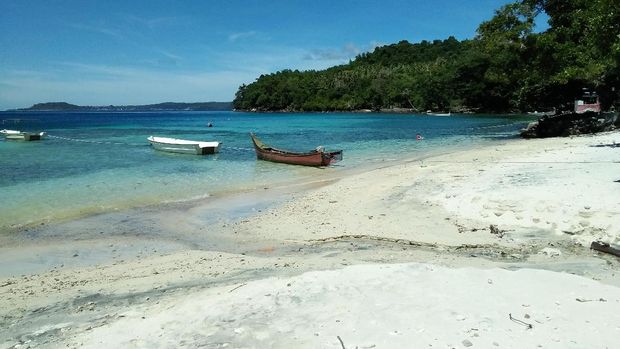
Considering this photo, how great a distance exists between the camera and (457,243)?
8281 millimetres

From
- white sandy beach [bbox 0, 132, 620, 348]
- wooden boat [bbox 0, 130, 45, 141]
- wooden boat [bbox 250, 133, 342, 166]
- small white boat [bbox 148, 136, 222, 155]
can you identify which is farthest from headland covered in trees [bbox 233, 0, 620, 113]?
wooden boat [bbox 0, 130, 45, 141]

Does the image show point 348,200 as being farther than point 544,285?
Yes

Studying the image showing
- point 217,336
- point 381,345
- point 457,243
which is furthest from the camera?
point 457,243

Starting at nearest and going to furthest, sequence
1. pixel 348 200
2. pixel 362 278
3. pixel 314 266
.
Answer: pixel 362 278, pixel 314 266, pixel 348 200

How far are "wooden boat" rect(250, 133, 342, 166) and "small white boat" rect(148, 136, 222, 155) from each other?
472 centimetres

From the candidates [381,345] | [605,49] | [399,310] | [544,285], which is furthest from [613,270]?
[605,49]

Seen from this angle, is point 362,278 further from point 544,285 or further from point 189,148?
point 189,148

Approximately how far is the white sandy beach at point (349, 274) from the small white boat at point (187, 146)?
15957mm

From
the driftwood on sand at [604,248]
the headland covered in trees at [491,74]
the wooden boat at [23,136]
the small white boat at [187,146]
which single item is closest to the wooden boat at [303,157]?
the small white boat at [187,146]

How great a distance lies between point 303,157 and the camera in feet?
74.3

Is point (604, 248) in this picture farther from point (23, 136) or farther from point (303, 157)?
point (23, 136)

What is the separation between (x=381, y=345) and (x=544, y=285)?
2498 mm

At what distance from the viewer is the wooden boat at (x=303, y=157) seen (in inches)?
863

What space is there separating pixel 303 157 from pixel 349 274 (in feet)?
54.0
